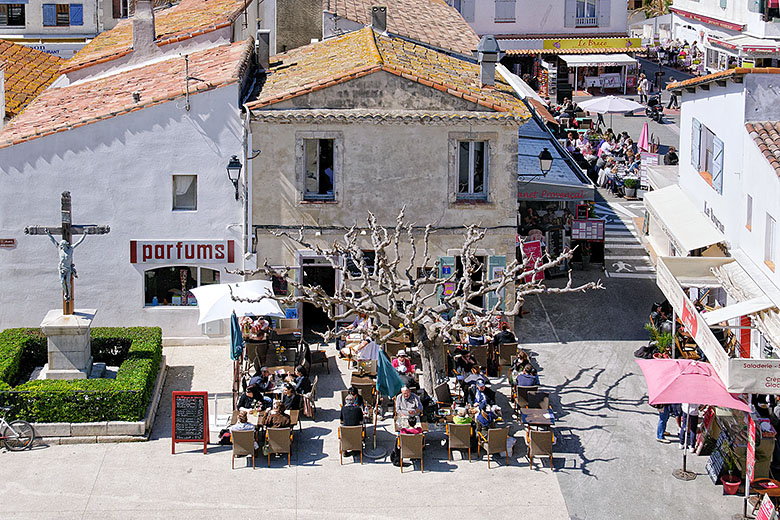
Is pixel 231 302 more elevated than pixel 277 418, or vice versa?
pixel 231 302

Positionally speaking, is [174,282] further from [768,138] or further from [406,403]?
[768,138]

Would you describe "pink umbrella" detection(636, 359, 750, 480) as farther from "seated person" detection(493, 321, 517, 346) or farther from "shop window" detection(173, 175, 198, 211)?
"shop window" detection(173, 175, 198, 211)

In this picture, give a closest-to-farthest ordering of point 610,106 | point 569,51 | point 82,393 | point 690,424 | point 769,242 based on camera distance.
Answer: point 690,424
point 82,393
point 769,242
point 610,106
point 569,51

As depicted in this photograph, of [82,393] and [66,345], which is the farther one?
[66,345]

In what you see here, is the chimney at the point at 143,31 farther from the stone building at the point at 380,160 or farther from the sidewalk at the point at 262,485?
the sidewalk at the point at 262,485

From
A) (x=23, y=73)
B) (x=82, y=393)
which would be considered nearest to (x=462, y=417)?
(x=82, y=393)

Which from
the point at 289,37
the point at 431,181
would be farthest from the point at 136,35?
the point at 431,181

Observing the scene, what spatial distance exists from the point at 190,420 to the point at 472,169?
9642 mm

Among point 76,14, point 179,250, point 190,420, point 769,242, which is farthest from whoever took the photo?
point 76,14

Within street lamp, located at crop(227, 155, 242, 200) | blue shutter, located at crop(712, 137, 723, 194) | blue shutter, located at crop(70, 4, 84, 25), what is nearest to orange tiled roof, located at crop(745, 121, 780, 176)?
blue shutter, located at crop(712, 137, 723, 194)

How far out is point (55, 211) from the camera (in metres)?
28.2

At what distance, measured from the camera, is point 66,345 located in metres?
24.5

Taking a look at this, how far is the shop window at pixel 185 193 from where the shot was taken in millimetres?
28484

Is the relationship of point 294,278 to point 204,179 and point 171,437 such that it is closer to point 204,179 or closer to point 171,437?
point 204,179
